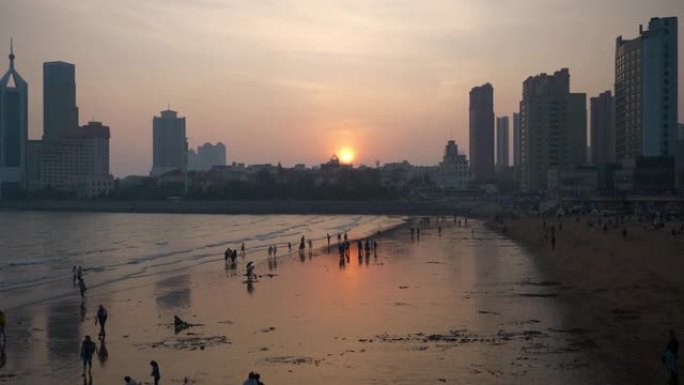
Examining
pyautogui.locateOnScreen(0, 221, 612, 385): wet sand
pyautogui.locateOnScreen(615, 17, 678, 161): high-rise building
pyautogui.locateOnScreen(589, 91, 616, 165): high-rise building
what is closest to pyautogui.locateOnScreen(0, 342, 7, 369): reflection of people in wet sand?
pyautogui.locateOnScreen(0, 221, 612, 385): wet sand

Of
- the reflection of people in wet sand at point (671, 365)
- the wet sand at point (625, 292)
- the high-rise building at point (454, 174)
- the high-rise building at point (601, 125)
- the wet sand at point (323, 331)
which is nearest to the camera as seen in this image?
the reflection of people in wet sand at point (671, 365)

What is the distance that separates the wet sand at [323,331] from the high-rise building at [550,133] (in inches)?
4049


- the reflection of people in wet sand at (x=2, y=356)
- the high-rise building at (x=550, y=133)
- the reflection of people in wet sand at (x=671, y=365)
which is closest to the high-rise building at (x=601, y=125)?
the high-rise building at (x=550, y=133)

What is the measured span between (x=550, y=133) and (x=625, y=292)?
112587 millimetres

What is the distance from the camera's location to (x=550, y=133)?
130 metres

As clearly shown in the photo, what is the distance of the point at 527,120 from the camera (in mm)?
132625

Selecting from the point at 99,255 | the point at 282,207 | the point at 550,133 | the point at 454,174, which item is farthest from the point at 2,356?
the point at 454,174

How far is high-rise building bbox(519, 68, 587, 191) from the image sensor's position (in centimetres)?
12962

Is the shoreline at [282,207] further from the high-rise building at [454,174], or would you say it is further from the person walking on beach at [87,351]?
the person walking on beach at [87,351]

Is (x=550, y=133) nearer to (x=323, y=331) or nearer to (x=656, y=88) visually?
(x=656, y=88)

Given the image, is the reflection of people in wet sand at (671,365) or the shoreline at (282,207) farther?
the shoreline at (282,207)

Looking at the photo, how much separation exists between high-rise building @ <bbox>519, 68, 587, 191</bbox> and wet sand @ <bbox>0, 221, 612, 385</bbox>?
102835 mm

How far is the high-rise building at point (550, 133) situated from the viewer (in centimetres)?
12962

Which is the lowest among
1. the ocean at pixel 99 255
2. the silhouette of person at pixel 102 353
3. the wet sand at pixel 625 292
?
the ocean at pixel 99 255
